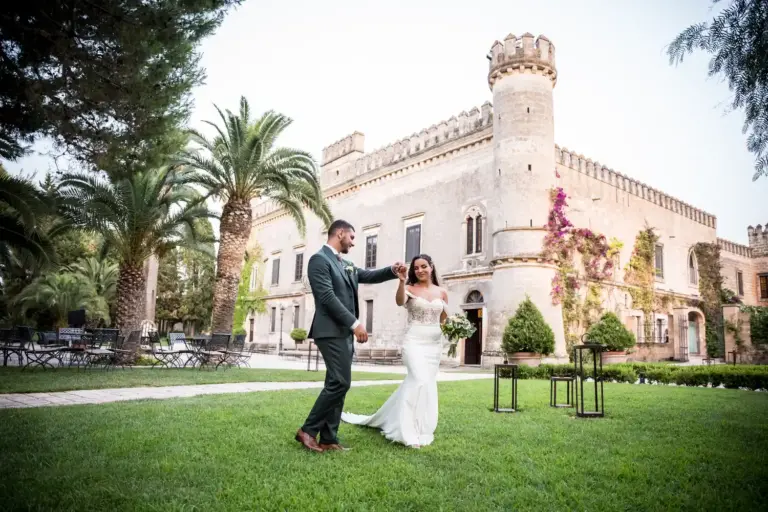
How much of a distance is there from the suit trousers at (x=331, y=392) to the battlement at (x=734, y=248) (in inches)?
1176

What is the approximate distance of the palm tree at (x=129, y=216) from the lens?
14.1 m

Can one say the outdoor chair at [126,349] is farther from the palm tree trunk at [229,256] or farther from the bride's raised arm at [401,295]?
the bride's raised arm at [401,295]

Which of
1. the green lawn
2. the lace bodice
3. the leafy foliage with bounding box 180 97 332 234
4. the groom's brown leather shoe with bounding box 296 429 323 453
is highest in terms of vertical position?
the leafy foliage with bounding box 180 97 332 234

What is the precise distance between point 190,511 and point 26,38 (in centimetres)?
396

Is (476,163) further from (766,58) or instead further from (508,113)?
(766,58)

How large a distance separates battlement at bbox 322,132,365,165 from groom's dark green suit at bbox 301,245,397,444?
24.5 meters

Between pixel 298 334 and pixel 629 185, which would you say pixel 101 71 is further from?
pixel 298 334

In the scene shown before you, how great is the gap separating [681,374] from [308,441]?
11083mm

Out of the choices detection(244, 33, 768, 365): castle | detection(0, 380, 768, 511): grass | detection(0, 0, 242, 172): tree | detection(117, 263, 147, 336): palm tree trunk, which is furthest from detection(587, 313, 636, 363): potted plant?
detection(0, 0, 242, 172): tree

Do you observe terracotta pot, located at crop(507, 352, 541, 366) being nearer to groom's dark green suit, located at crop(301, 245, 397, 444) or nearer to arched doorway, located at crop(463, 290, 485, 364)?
arched doorway, located at crop(463, 290, 485, 364)

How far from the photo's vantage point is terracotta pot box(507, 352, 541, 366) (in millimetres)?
15273

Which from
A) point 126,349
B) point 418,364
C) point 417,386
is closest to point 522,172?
point 126,349

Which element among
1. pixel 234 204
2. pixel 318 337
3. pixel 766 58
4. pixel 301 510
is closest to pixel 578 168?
pixel 234 204

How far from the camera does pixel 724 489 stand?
335 centimetres
